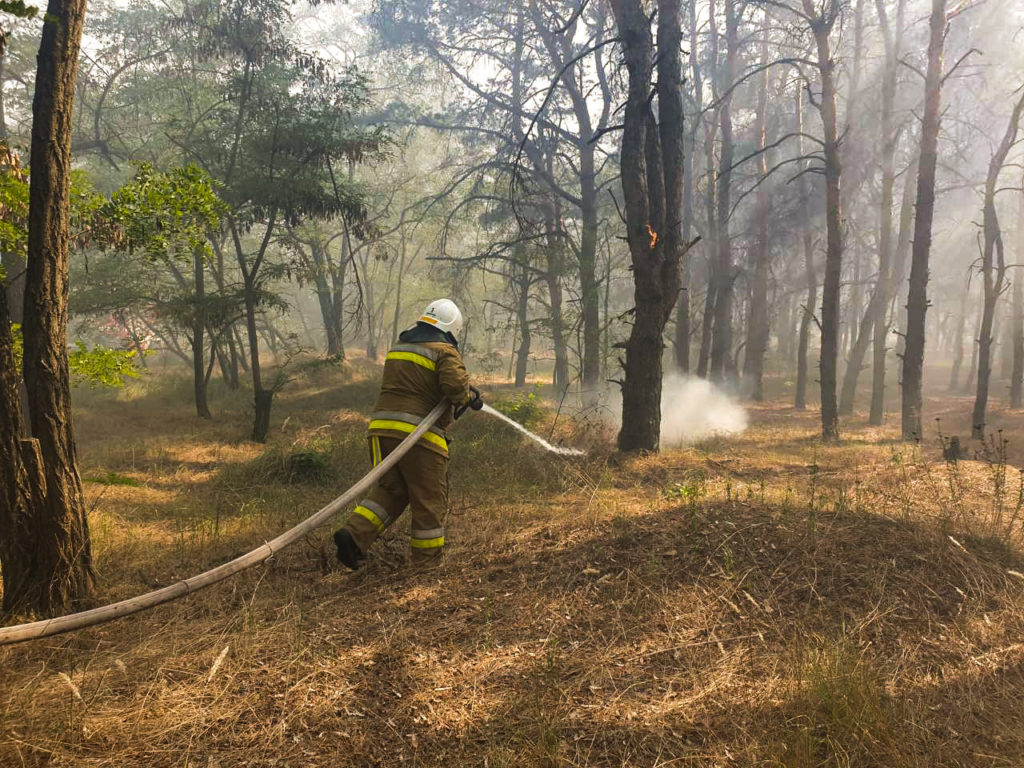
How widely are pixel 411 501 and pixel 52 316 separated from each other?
249 centimetres

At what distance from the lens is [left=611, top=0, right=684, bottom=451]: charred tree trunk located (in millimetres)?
8031

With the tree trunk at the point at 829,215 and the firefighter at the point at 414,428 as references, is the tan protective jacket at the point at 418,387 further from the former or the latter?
the tree trunk at the point at 829,215

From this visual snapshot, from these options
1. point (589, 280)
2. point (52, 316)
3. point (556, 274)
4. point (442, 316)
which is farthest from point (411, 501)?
point (556, 274)

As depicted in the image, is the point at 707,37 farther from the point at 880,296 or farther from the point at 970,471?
the point at 970,471

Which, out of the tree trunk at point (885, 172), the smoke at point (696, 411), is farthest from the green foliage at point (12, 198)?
the tree trunk at point (885, 172)

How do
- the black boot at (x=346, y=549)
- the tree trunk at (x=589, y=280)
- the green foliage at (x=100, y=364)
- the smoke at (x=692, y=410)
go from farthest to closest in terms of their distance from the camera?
the tree trunk at (x=589, y=280) → the smoke at (x=692, y=410) → the green foliage at (x=100, y=364) → the black boot at (x=346, y=549)

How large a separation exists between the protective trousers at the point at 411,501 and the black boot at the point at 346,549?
4 centimetres

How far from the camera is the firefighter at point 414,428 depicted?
4.39 meters

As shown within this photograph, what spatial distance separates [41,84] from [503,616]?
4.07 meters

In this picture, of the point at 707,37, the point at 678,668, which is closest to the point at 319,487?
the point at 678,668

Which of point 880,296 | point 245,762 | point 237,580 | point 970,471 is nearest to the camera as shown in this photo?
point 245,762

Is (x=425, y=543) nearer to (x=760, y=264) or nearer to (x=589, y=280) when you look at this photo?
(x=589, y=280)

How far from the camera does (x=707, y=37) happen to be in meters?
20.7

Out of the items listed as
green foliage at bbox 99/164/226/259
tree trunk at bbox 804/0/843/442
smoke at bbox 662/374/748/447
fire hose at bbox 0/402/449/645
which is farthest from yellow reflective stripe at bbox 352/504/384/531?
tree trunk at bbox 804/0/843/442
